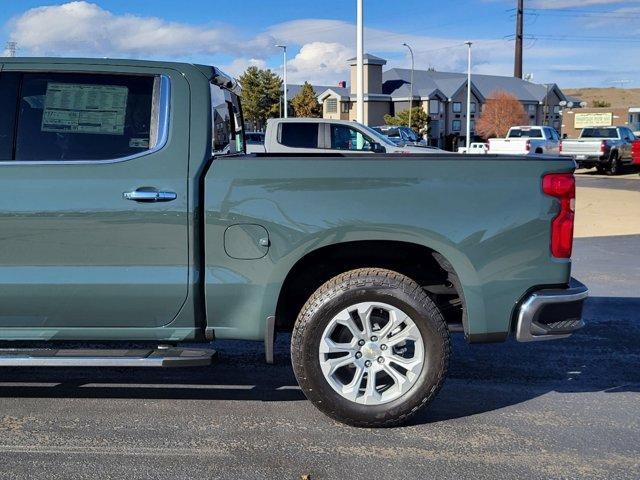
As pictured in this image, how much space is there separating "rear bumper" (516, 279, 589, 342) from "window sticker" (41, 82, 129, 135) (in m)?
2.53

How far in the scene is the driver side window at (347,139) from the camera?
620 inches

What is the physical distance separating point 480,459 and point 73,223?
2.55 m

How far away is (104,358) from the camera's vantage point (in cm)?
399

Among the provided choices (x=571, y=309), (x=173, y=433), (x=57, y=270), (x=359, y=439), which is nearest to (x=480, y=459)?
(x=359, y=439)

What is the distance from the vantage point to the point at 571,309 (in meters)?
4.14

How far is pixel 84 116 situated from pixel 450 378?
9.87 feet

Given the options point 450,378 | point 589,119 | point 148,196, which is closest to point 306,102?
point 589,119

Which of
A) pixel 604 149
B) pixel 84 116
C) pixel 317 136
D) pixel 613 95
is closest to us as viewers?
pixel 84 116

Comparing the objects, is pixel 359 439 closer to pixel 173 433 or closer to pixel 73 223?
pixel 173 433

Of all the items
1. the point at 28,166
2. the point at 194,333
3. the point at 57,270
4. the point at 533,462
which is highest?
the point at 28,166

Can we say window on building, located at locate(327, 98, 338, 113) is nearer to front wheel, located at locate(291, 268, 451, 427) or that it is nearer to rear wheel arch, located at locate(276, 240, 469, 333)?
rear wheel arch, located at locate(276, 240, 469, 333)

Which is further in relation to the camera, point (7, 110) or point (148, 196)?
point (7, 110)

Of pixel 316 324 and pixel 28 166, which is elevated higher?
pixel 28 166

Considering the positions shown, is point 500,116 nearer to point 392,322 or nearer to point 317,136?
point 317,136
